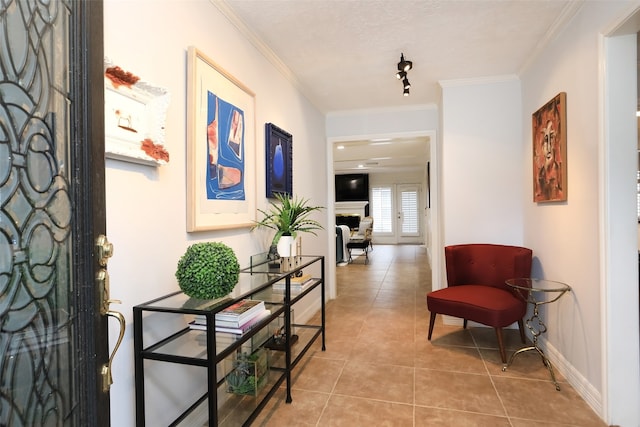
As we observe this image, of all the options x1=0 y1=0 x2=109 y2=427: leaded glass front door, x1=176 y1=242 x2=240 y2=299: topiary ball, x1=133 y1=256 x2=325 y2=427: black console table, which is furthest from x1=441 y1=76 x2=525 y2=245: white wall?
x1=0 y1=0 x2=109 y2=427: leaded glass front door

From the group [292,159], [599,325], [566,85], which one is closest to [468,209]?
[566,85]

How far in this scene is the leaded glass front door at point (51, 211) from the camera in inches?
28.0

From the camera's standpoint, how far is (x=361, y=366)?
2557 mm

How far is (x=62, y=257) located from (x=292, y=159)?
2.56 meters

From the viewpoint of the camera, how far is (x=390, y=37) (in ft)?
8.22

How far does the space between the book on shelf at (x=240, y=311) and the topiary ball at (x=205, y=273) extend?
128 millimetres

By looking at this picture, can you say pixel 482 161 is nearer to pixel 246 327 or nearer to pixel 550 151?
pixel 550 151

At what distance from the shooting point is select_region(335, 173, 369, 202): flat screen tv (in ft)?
36.7

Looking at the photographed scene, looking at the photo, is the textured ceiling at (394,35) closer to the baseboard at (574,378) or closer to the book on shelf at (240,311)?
the book on shelf at (240,311)

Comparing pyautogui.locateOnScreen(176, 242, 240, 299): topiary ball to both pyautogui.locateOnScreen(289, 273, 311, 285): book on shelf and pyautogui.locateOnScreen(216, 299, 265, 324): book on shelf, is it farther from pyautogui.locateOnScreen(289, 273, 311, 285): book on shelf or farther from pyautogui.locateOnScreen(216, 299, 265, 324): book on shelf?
pyautogui.locateOnScreen(289, 273, 311, 285): book on shelf

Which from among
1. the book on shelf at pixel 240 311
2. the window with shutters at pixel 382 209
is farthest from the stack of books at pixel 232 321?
the window with shutters at pixel 382 209

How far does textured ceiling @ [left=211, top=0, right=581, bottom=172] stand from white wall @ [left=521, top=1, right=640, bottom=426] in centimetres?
28

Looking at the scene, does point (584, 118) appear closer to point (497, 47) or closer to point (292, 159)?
point (497, 47)

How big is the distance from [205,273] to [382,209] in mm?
10373
